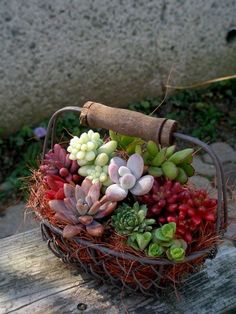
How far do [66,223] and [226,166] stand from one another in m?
1.69

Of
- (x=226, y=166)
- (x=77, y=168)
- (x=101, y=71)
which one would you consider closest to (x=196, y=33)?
(x=101, y=71)

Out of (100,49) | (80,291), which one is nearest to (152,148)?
(80,291)

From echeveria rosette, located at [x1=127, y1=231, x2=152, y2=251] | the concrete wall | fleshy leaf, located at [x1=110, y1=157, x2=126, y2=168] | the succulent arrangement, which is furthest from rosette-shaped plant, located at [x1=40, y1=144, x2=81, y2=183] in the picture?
the concrete wall

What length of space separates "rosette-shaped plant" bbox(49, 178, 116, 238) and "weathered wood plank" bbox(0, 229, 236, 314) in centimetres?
21

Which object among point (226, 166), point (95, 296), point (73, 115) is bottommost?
point (226, 166)

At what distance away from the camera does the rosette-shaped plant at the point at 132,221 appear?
108cm

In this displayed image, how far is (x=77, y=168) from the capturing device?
1209mm

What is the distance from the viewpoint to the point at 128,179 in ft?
3.63

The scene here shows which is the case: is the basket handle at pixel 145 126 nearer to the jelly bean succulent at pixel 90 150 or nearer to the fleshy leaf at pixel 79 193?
the jelly bean succulent at pixel 90 150

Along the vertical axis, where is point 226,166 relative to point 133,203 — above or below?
below

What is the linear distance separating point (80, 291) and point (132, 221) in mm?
289

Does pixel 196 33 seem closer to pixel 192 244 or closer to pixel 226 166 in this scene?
pixel 226 166

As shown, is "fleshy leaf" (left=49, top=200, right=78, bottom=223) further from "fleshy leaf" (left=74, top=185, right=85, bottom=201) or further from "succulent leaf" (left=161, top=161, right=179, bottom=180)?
"succulent leaf" (left=161, top=161, right=179, bottom=180)

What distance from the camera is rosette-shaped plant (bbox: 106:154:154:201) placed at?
111 cm
